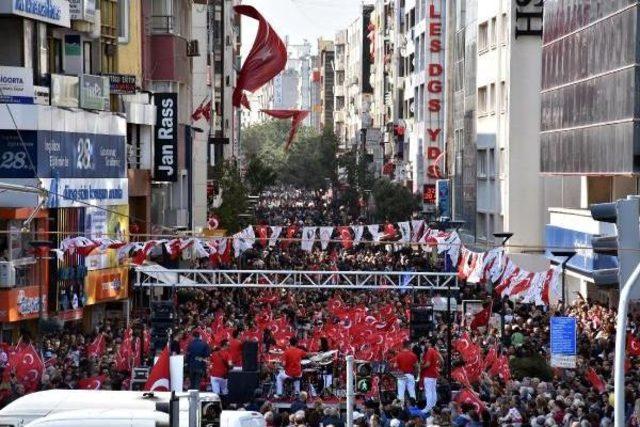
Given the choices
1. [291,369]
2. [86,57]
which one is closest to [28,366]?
[291,369]

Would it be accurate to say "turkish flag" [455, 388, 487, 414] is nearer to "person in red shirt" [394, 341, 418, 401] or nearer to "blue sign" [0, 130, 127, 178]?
"person in red shirt" [394, 341, 418, 401]

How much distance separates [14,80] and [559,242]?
77.6ft

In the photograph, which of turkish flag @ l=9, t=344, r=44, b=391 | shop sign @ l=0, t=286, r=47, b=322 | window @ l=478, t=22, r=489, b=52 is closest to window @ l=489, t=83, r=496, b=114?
window @ l=478, t=22, r=489, b=52

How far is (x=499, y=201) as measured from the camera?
7638 centimetres

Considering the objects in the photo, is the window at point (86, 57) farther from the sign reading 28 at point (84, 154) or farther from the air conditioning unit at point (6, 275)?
the air conditioning unit at point (6, 275)

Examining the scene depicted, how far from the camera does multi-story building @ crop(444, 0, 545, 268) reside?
73625 millimetres

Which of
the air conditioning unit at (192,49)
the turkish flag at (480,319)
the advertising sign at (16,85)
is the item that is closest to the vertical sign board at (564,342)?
the turkish flag at (480,319)

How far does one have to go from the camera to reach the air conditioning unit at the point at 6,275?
45.3 m

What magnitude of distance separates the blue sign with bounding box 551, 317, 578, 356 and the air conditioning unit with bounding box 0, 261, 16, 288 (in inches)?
681

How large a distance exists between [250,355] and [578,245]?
2882 centimetres

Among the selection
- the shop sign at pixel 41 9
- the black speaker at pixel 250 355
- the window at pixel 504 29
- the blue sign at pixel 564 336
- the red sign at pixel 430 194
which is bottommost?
the black speaker at pixel 250 355

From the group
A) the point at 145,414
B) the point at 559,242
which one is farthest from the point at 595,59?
the point at 145,414

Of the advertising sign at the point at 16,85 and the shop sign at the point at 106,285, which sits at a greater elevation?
the advertising sign at the point at 16,85

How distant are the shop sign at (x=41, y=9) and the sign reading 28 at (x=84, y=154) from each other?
11.0ft
